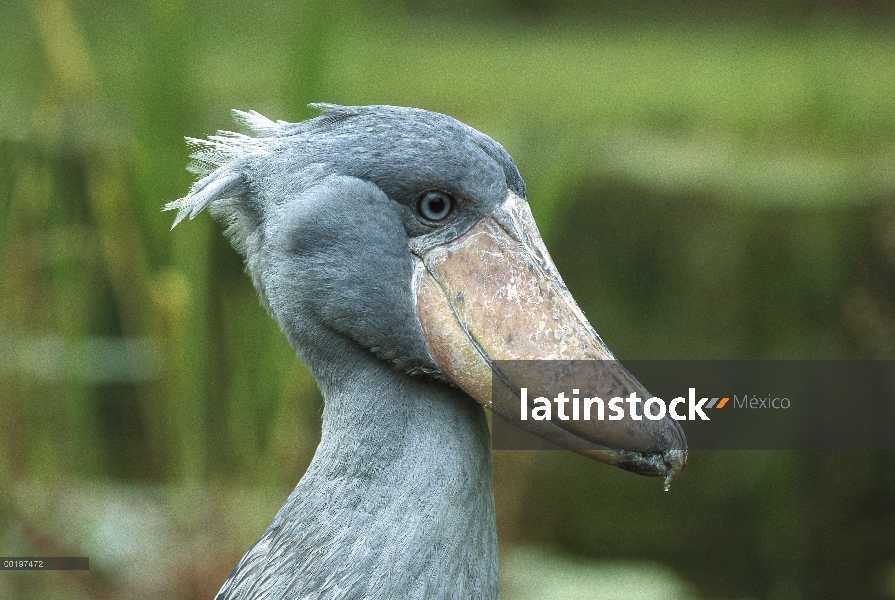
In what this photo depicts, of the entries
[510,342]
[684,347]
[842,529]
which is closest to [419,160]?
[510,342]

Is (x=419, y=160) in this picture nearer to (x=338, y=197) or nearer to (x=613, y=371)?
(x=338, y=197)

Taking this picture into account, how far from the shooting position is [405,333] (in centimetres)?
107

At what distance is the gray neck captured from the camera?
3.43 ft

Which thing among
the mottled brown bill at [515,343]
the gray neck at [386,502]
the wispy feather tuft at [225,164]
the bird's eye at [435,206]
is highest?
the wispy feather tuft at [225,164]

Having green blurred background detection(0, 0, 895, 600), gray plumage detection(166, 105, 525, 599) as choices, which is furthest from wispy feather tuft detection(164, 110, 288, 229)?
green blurred background detection(0, 0, 895, 600)

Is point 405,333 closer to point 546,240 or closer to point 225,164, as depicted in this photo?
point 225,164

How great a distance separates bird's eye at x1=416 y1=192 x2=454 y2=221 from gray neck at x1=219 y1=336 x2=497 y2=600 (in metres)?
0.17

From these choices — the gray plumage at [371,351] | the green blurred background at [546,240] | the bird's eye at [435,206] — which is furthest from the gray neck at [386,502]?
the green blurred background at [546,240]

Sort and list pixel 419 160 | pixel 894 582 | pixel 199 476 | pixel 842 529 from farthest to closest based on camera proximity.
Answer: pixel 842 529 < pixel 894 582 < pixel 199 476 < pixel 419 160

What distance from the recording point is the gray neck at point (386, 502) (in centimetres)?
105

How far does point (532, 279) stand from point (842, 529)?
6.67 ft

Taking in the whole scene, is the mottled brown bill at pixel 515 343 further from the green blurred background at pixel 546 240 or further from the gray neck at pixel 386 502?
the green blurred background at pixel 546 240

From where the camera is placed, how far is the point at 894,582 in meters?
2.51

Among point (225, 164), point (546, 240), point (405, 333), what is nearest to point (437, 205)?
point (405, 333)
